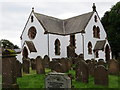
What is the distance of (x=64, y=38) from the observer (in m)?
32.2

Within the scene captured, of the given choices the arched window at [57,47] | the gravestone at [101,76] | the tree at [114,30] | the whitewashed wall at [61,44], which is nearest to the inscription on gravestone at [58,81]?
the gravestone at [101,76]

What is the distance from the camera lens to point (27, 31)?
33000 millimetres

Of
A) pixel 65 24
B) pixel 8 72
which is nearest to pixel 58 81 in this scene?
pixel 8 72

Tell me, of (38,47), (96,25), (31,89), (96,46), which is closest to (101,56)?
(96,46)

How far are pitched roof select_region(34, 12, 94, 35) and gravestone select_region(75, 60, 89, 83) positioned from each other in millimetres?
18060

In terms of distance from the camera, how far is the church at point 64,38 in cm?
3000

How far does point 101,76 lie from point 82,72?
117 cm

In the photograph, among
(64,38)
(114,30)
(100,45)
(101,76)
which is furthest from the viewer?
(114,30)

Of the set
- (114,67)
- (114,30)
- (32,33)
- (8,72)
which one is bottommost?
(114,67)

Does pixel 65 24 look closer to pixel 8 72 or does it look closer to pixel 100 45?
pixel 100 45

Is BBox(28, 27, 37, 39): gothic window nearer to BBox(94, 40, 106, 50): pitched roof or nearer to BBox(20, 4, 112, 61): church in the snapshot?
BBox(20, 4, 112, 61): church

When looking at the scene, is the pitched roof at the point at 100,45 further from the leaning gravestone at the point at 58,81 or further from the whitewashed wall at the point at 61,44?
the leaning gravestone at the point at 58,81

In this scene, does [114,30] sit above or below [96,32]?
above

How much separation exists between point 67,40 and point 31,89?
22.2 metres
